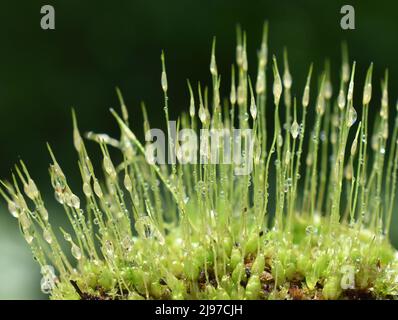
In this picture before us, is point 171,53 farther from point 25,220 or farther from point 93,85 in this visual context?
point 25,220

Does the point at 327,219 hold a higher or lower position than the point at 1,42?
lower

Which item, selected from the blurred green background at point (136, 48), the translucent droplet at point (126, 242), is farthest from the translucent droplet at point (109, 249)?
the blurred green background at point (136, 48)

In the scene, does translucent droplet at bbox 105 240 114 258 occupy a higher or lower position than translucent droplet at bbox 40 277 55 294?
higher

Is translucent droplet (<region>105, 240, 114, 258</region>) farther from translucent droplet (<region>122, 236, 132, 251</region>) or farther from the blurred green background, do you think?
the blurred green background

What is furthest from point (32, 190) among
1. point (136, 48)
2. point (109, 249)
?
point (136, 48)

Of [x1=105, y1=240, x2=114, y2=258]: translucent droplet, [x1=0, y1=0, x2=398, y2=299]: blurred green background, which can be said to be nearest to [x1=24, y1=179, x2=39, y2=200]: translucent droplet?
[x1=105, y1=240, x2=114, y2=258]: translucent droplet

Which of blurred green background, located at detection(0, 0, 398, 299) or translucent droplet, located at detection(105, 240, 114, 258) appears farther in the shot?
blurred green background, located at detection(0, 0, 398, 299)

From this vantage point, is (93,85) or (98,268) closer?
(98,268)
